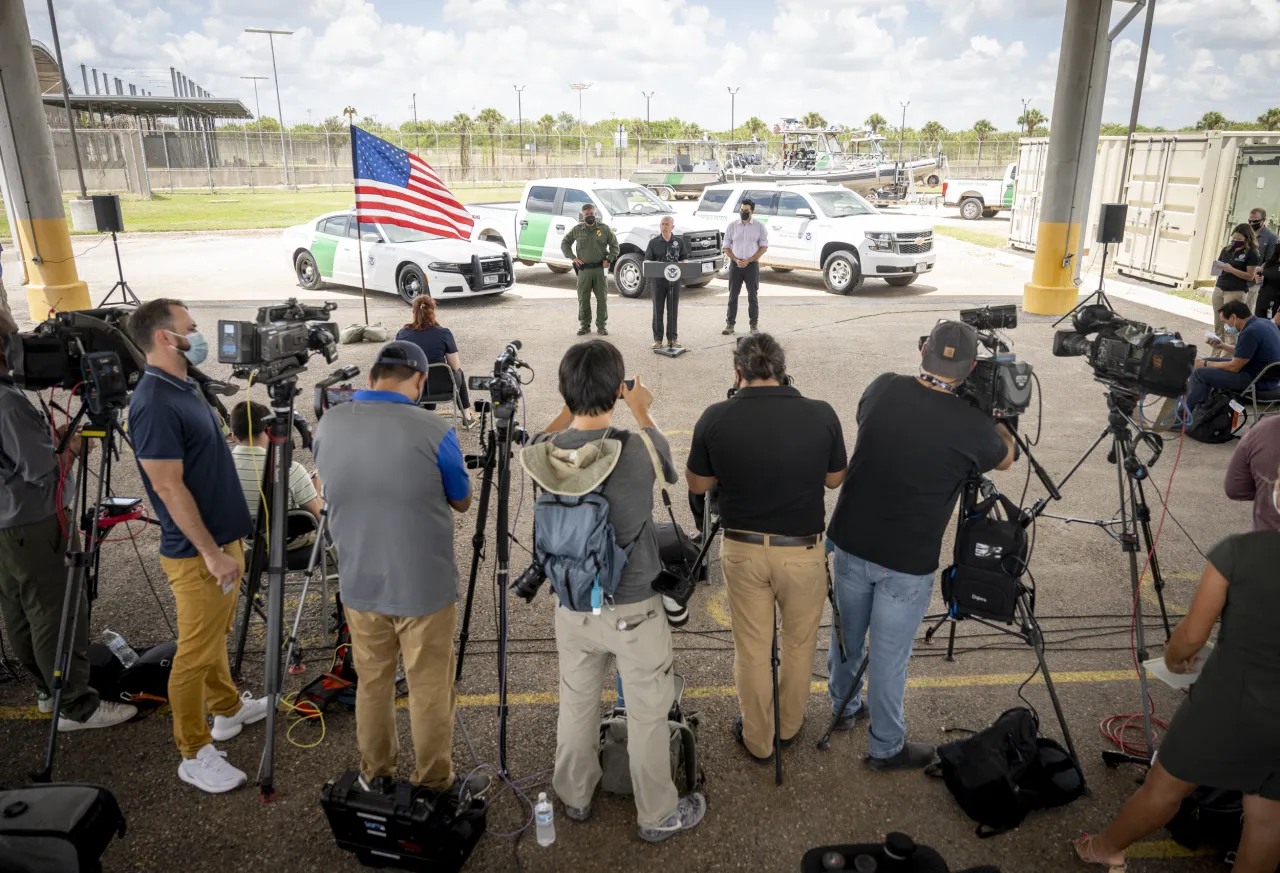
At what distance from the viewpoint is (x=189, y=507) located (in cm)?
331

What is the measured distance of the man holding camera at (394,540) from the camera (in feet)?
9.76

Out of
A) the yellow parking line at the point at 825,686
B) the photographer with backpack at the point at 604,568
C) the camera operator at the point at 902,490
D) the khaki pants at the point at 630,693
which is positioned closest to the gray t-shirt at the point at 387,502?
the photographer with backpack at the point at 604,568

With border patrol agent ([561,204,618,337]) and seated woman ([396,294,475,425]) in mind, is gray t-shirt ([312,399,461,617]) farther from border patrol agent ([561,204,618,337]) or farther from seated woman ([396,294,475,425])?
border patrol agent ([561,204,618,337])

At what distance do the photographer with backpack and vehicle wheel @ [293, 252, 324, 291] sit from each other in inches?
550

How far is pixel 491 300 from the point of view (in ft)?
49.2

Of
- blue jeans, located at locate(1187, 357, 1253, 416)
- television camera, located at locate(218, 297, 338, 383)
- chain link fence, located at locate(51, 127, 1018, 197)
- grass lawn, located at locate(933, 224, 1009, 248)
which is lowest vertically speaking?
blue jeans, located at locate(1187, 357, 1253, 416)

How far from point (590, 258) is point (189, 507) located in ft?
29.9

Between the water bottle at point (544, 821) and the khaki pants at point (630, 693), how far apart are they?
0.16 meters

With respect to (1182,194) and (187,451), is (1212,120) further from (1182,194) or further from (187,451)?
(187,451)

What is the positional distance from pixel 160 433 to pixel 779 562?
2531 mm

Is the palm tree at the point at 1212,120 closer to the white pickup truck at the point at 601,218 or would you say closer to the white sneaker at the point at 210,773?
the white pickup truck at the point at 601,218

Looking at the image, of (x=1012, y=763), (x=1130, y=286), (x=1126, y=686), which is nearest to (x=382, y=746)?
(x=1012, y=763)

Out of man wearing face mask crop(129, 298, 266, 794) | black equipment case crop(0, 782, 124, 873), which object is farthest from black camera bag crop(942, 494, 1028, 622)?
black equipment case crop(0, 782, 124, 873)

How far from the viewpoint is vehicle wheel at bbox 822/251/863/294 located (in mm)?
15273
